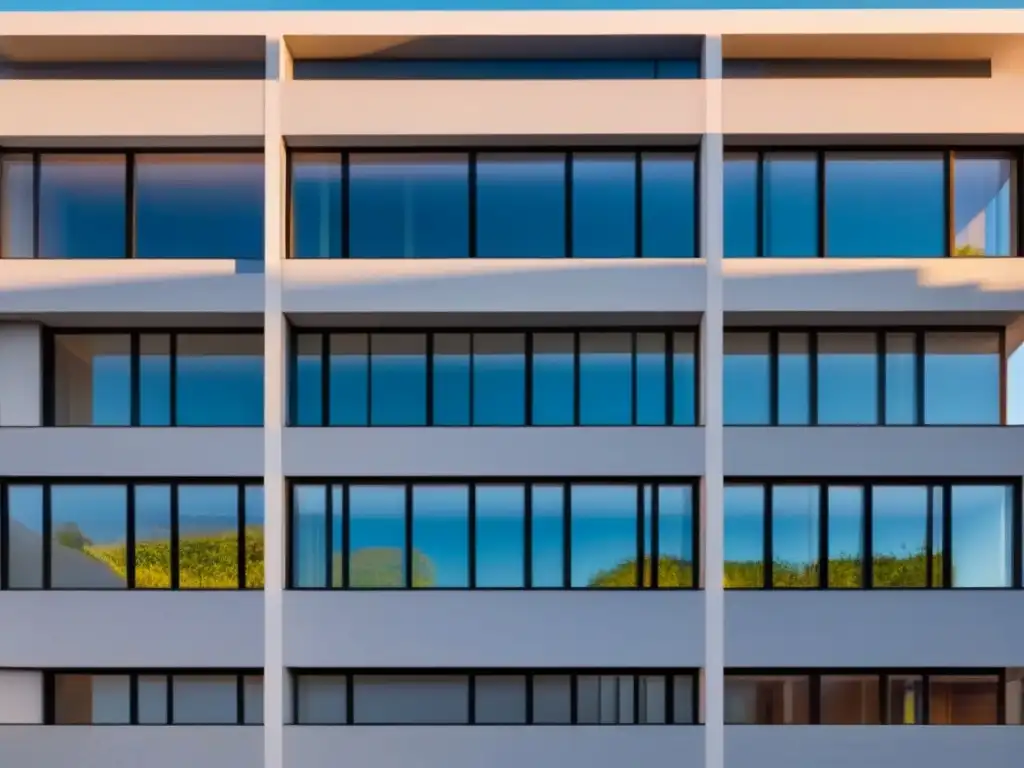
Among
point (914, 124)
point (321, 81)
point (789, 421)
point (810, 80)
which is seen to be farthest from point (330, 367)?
point (914, 124)

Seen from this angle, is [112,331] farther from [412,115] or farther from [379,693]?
[379,693]

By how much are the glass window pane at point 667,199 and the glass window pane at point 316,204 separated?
4313 millimetres

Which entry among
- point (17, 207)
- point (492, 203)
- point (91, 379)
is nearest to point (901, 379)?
point (492, 203)

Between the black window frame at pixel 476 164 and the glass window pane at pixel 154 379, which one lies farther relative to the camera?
the glass window pane at pixel 154 379

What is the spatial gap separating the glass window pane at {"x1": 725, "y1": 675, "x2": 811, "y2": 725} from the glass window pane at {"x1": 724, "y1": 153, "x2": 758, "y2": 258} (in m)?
5.90

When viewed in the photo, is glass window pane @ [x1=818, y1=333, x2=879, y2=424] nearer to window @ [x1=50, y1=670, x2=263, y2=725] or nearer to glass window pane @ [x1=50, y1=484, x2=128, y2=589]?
window @ [x1=50, y1=670, x2=263, y2=725]

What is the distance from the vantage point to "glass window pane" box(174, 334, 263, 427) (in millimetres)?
13328

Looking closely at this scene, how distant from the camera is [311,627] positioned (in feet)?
41.1

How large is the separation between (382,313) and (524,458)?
2.73 meters

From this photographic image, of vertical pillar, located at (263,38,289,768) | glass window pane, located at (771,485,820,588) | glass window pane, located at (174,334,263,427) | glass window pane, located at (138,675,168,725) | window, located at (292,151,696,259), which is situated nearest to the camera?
vertical pillar, located at (263,38,289,768)

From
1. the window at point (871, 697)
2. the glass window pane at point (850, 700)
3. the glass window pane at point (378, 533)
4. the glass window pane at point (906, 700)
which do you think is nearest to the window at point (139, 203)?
the glass window pane at point (378, 533)

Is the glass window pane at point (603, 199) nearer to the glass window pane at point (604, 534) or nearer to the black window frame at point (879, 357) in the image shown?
the black window frame at point (879, 357)

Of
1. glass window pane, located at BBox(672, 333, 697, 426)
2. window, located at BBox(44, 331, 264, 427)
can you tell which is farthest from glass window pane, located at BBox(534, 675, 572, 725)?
window, located at BBox(44, 331, 264, 427)

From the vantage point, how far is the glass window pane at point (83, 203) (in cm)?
1323
